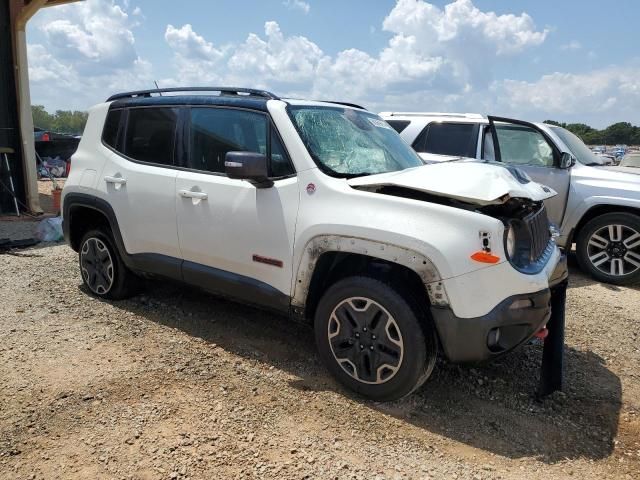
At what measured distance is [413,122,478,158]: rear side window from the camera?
7.25m

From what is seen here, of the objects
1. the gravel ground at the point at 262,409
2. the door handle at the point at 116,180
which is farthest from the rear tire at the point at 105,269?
the door handle at the point at 116,180

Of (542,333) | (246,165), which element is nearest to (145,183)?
(246,165)

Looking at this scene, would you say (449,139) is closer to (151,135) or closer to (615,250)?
(615,250)

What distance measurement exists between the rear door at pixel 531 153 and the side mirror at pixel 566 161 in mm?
113

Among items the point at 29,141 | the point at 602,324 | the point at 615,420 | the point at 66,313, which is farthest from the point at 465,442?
the point at 29,141

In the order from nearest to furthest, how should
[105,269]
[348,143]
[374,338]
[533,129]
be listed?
[374,338] → [348,143] → [105,269] → [533,129]

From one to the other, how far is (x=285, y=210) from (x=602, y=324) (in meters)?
3.28

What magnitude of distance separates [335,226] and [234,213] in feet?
2.86

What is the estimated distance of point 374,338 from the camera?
10.5 feet

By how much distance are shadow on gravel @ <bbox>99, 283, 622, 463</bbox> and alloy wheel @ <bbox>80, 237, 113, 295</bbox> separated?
51cm

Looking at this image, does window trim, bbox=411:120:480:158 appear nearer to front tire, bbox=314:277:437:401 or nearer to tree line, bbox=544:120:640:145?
front tire, bbox=314:277:437:401

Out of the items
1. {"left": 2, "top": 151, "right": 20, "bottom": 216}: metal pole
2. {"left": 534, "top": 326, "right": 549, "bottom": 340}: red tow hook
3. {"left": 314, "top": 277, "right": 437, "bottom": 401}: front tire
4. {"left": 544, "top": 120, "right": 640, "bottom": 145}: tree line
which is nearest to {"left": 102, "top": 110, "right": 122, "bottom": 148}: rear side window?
{"left": 314, "top": 277, "right": 437, "bottom": 401}: front tire

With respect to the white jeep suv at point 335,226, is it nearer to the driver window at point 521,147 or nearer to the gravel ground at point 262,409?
the gravel ground at point 262,409

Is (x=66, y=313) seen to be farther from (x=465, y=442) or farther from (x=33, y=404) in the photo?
(x=465, y=442)
